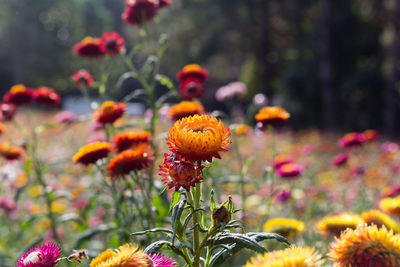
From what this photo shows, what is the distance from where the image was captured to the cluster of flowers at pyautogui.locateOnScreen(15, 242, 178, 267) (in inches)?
32.1

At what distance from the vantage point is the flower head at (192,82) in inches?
91.0

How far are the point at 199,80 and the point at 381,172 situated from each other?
3818 mm

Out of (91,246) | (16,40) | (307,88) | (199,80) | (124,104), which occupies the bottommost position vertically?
(91,246)

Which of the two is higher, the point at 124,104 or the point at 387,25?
the point at 387,25

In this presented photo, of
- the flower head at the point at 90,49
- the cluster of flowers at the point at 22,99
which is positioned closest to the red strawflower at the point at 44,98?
the cluster of flowers at the point at 22,99

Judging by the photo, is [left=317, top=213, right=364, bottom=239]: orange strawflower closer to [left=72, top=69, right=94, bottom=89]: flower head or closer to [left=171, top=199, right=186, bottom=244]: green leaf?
[left=171, top=199, right=186, bottom=244]: green leaf

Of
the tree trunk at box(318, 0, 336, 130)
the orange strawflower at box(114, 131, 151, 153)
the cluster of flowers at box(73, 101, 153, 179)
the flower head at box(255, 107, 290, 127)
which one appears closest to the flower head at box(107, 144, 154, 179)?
the cluster of flowers at box(73, 101, 153, 179)

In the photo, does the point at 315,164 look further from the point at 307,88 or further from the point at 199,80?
the point at 307,88

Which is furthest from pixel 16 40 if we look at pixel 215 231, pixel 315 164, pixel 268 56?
pixel 215 231

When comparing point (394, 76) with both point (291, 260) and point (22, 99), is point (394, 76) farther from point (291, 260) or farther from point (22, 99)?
point (291, 260)

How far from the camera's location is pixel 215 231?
1.05 m

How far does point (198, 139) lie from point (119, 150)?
2.88 feet

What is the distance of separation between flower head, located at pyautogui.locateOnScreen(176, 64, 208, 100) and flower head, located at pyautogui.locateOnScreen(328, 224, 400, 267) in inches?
60.5

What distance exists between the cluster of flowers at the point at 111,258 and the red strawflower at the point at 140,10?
5.53 ft
